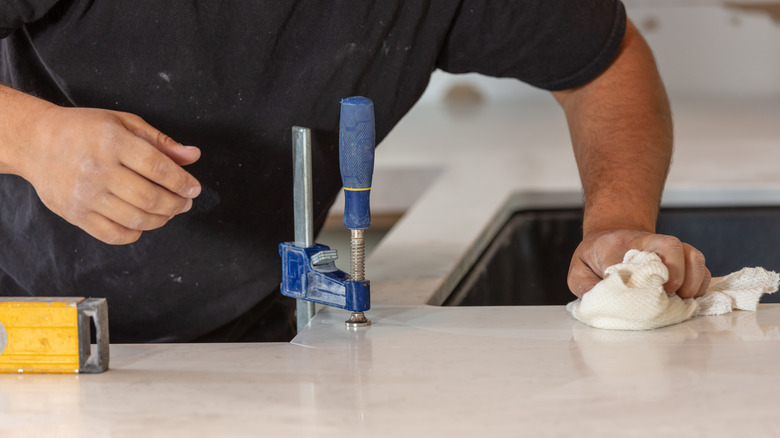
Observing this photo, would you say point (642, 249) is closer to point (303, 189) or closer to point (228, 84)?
point (303, 189)

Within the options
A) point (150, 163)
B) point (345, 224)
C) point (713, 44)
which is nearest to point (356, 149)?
point (345, 224)

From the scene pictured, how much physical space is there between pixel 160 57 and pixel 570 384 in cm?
55

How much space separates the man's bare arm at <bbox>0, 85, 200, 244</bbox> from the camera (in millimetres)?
703

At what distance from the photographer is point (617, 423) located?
1.89ft

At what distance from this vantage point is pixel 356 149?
2.55 feet

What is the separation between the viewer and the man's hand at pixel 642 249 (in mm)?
792

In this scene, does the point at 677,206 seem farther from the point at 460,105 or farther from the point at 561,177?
the point at 460,105

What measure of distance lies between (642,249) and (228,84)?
471mm

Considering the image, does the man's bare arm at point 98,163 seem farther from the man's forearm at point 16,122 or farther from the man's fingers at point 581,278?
the man's fingers at point 581,278

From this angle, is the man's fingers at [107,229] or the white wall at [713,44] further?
the white wall at [713,44]

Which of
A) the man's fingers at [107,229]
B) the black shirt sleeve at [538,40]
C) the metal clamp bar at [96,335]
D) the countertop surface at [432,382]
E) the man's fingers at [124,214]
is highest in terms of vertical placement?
the black shirt sleeve at [538,40]

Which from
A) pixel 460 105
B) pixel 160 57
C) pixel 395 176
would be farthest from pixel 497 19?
pixel 460 105

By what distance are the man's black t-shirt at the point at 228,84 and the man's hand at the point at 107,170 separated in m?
0.17

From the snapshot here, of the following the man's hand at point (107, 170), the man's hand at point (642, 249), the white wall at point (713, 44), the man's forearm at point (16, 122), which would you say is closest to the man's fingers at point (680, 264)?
the man's hand at point (642, 249)
